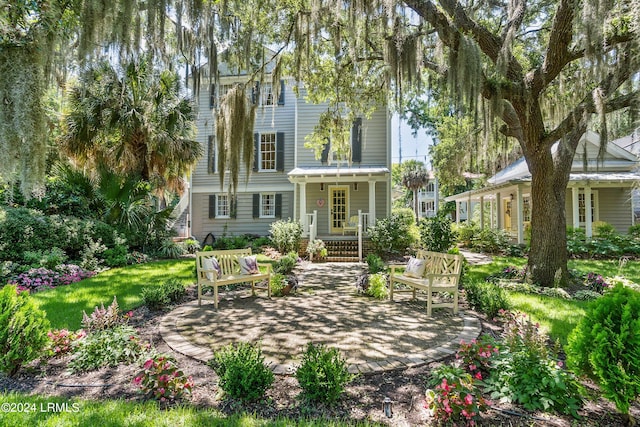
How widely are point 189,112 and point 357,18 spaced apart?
7.19 m

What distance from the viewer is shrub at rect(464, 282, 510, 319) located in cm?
447

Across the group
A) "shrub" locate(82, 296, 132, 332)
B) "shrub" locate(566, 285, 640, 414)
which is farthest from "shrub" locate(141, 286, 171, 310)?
"shrub" locate(566, 285, 640, 414)

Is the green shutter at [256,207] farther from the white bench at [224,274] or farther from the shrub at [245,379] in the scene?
the shrub at [245,379]

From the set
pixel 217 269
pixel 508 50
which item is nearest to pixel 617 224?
pixel 508 50

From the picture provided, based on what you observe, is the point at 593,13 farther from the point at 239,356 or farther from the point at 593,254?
the point at 593,254

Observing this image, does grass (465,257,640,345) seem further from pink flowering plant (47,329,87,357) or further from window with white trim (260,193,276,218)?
window with white trim (260,193,276,218)

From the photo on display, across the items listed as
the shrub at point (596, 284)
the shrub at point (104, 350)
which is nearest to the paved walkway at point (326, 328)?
the shrub at point (104, 350)

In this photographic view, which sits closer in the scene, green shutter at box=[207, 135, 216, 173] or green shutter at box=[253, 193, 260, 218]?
green shutter at box=[207, 135, 216, 173]

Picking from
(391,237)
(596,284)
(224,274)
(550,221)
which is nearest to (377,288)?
(224,274)

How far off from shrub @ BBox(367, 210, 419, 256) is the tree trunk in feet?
15.6

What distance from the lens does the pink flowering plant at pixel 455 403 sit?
6.91ft

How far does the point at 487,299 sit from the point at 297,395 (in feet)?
10.4

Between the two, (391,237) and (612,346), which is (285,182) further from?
(612,346)

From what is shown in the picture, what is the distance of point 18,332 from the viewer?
9.14 ft
